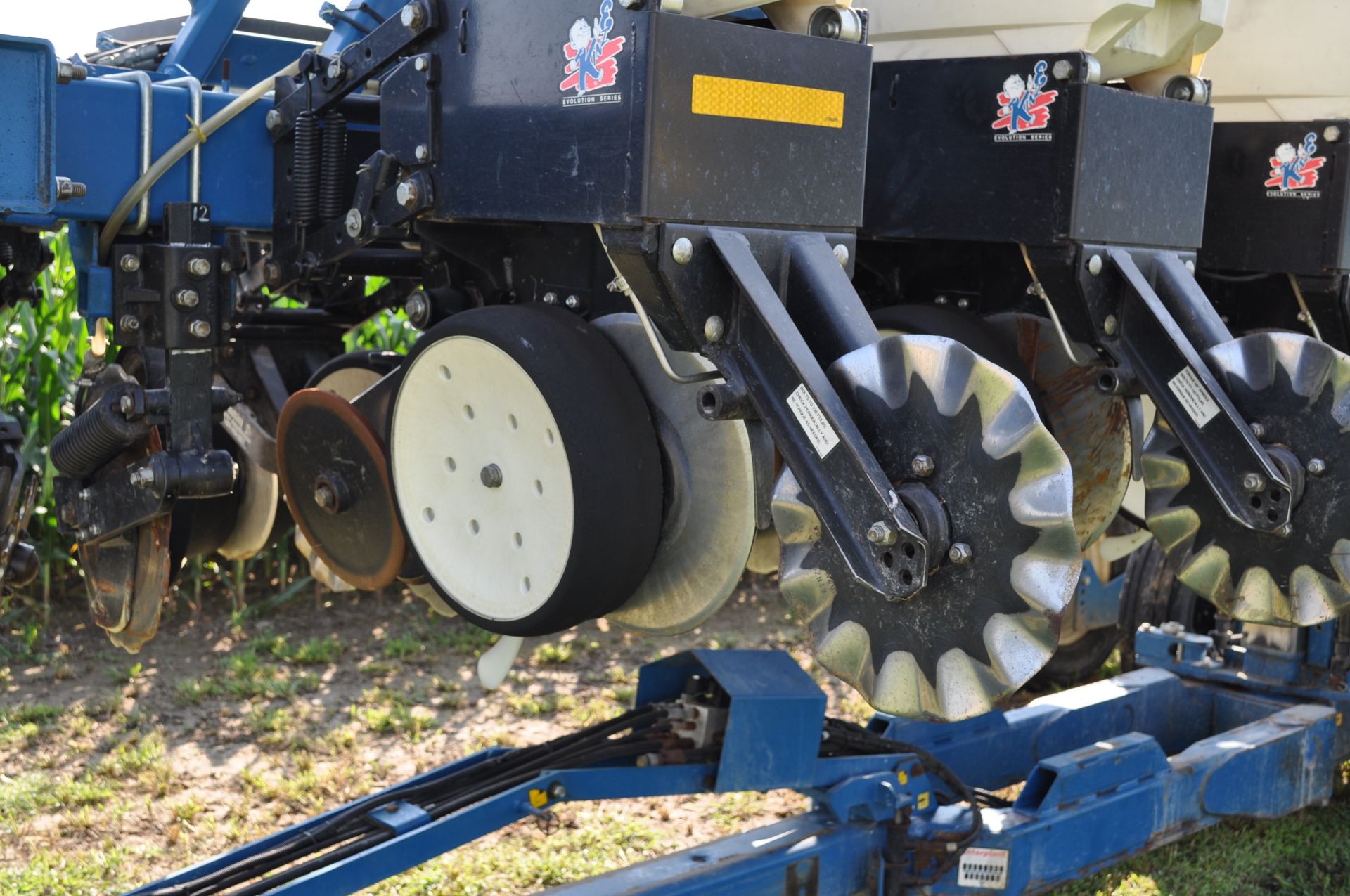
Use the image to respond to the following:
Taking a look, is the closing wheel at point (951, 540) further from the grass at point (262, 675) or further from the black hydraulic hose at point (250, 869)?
the grass at point (262, 675)

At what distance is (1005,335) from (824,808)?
1.05 metres

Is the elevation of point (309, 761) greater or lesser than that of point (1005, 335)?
lesser

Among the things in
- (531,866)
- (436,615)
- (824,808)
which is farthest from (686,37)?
(436,615)

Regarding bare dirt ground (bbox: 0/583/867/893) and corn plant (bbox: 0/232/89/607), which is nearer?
bare dirt ground (bbox: 0/583/867/893)

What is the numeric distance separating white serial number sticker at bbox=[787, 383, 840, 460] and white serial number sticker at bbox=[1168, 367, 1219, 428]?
1064 millimetres

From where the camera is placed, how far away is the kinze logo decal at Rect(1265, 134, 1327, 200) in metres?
3.41

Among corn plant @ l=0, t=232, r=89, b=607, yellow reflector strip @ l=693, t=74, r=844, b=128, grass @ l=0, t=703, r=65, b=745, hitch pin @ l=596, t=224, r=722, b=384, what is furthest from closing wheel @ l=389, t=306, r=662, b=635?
corn plant @ l=0, t=232, r=89, b=607

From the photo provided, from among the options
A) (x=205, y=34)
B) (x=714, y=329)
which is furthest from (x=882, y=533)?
(x=205, y=34)

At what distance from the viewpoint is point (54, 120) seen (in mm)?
2342

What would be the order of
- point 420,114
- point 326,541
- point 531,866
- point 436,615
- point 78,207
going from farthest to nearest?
point 436,615 < point 531,866 < point 326,541 < point 78,207 < point 420,114

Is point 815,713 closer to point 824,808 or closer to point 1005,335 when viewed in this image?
point 824,808

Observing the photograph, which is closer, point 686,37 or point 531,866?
point 686,37

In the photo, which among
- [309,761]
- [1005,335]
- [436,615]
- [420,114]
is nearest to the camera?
[420,114]

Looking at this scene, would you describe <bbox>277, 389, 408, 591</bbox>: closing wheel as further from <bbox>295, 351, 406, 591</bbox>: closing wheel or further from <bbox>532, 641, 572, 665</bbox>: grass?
<bbox>532, 641, 572, 665</bbox>: grass
